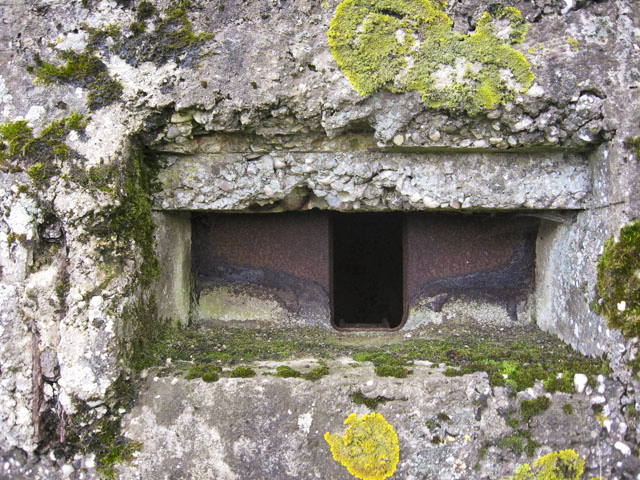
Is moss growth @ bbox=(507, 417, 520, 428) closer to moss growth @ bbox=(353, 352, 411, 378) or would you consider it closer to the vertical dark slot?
moss growth @ bbox=(353, 352, 411, 378)

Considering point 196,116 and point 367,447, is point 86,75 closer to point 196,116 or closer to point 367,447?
point 196,116

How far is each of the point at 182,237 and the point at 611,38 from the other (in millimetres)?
2041

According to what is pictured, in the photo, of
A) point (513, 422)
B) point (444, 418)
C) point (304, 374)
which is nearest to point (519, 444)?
point (513, 422)

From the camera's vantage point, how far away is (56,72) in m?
1.89

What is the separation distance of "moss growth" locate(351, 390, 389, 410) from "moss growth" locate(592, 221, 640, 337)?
3.04ft

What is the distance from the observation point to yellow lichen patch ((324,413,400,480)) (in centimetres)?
177

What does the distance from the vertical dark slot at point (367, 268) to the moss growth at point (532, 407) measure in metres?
1.69

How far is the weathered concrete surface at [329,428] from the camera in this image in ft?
5.81

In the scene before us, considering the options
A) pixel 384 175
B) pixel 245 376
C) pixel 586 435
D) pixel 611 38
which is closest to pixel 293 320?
pixel 245 376

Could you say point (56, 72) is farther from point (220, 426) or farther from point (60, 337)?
point (220, 426)

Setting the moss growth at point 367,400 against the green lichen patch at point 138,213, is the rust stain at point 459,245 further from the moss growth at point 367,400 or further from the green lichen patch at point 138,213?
the green lichen patch at point 138,213

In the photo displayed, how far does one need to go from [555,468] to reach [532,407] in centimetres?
23

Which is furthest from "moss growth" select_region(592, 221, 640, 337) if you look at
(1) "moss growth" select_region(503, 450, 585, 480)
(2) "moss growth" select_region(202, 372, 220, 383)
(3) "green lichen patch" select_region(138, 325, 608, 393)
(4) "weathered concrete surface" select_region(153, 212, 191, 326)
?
(4) "weathered concrete surface" select_region(153, 212, 191, 326)

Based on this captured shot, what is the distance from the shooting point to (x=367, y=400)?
180 cm
